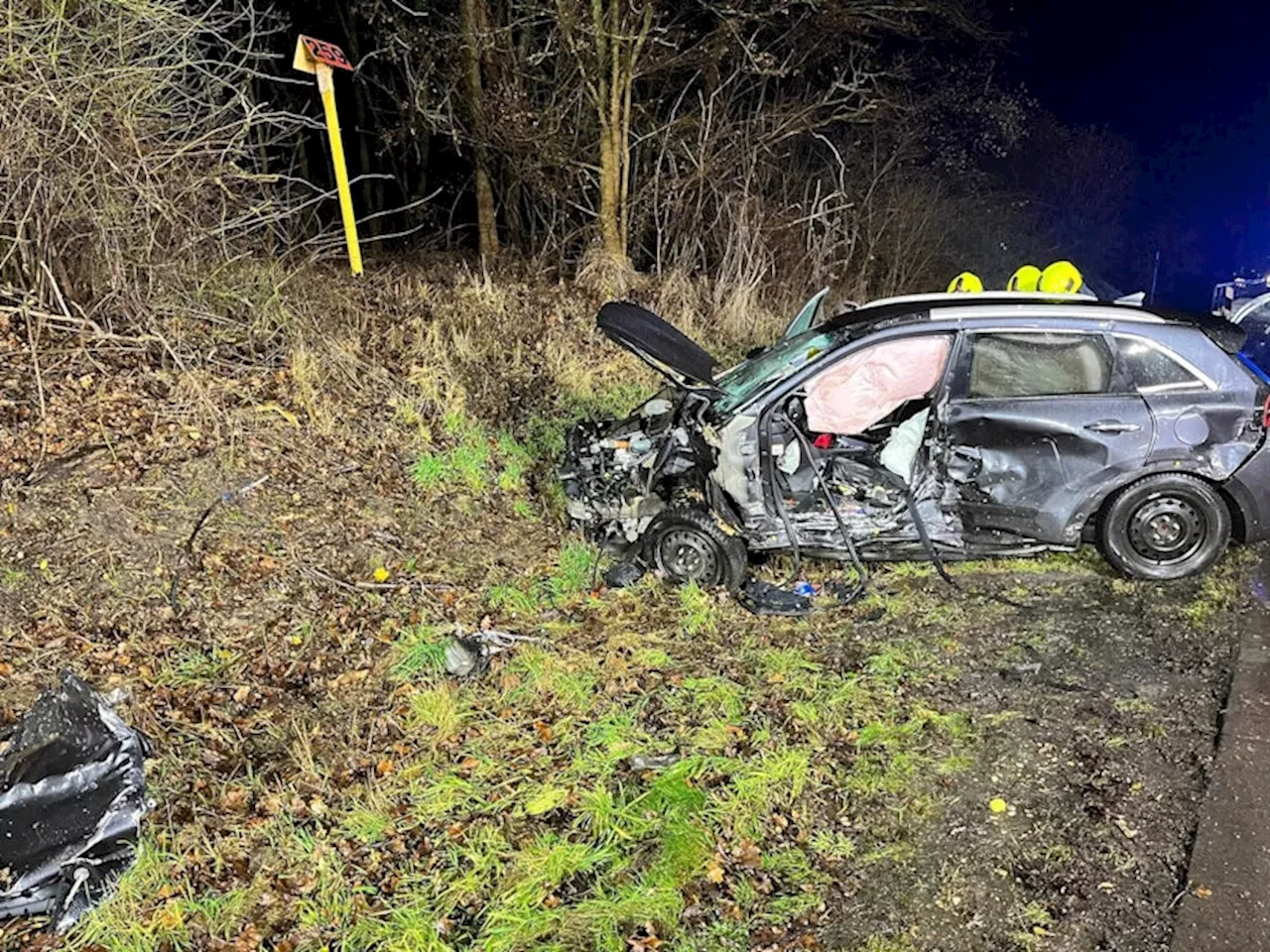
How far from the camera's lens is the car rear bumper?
533 cm

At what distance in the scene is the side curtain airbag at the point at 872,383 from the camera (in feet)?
18.0

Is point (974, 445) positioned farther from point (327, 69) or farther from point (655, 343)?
point (327, 69)

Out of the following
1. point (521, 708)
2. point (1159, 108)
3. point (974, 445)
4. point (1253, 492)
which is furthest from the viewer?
point (1159, 108)

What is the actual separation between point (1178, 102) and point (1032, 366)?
27.2 meters

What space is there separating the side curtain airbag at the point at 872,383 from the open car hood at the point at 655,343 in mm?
754

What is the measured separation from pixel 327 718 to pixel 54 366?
3.74 m

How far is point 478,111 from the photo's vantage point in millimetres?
10828

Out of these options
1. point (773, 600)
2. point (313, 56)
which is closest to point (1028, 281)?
point (773, 600)

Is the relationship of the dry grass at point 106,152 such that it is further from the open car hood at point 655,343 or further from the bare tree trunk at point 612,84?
the bare tree trunk at point 612,84

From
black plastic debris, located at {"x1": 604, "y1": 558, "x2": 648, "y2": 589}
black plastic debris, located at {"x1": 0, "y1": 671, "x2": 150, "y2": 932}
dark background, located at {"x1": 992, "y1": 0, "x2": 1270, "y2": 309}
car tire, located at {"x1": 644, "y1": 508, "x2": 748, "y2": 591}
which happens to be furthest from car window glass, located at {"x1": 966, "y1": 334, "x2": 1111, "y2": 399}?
dark background, located at {"x1": 992, "y1": 0, "x2": 1270, "y2": 309}

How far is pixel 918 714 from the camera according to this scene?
4.55 m

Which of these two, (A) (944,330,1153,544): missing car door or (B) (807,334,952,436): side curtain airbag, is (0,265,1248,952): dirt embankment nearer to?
(A) (944,330,1153,544): missing car door

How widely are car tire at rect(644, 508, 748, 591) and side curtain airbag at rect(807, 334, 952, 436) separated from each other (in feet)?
2.83

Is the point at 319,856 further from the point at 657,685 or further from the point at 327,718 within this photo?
the point at 657,685
